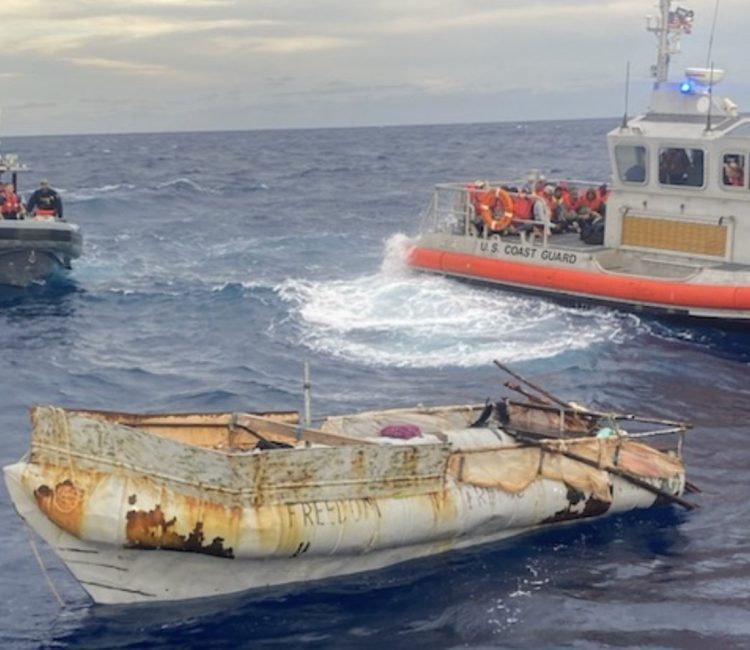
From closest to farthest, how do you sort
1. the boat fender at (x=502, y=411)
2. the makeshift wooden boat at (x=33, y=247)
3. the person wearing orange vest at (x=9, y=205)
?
the boat fender at (x=502, y=411) → the makeshift wooden boat at (x=33, y=247) → the person wearing orange vest at (x=9, y=205)

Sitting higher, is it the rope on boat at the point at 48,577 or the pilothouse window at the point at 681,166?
the pilothouse window at the point at 681,166

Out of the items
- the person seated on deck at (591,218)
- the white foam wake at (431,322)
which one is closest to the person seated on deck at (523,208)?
the person seated on deck at (591,218)

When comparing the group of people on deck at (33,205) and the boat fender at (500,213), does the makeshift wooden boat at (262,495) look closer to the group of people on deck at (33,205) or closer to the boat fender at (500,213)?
the boat fender at (500,213)

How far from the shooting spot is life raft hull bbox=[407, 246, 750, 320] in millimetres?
20922

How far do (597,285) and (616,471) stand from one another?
10751mm

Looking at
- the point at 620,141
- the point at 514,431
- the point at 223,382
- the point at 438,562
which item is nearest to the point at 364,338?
the point at 223,382

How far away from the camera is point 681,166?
2233 cm

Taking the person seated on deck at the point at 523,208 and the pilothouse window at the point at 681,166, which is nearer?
the pilothouse window at the point at 681,166

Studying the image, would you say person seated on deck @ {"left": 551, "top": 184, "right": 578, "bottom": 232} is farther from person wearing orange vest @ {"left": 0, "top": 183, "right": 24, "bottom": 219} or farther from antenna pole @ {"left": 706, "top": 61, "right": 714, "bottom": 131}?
person wearing orange vest @ {"left": 0, "top": 183, "right": 24, "bottom": 219}

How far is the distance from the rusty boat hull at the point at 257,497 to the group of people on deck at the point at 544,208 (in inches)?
516

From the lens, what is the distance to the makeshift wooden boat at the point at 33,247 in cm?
2569

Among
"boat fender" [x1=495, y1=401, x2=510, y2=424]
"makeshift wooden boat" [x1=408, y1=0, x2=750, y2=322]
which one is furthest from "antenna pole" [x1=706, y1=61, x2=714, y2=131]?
"boat fender" [x1=495, y1=401, x2=510, y2=424]

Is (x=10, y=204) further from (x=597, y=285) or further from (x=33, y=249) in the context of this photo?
(x=597, y=285)

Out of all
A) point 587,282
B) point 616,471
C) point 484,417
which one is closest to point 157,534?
point 484,417
